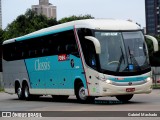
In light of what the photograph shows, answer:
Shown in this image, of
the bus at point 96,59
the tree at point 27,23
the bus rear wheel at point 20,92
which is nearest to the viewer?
the bus at point 96,59

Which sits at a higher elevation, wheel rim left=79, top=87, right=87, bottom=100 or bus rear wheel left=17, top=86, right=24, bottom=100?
wheel rim left=79, top=87, right=87, bottom=100

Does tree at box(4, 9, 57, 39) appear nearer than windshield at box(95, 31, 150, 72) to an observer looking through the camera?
No

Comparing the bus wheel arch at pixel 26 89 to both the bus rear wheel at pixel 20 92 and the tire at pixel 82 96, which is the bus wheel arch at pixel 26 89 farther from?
the tire at pixel 82 96

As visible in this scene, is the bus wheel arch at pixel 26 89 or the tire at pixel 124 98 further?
the bus wheel arch at pixel 26 89

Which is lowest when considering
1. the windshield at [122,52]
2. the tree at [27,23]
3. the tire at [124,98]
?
the tire at [124,98]

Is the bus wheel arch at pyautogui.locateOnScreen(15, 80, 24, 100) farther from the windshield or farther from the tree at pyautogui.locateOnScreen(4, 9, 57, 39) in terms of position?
the tree at pyautogui.locateOnScreen(4, 9, 57, 39)

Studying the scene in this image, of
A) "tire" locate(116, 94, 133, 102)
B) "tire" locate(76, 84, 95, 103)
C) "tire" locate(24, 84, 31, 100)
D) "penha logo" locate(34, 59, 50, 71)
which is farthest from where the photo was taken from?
"tire" locate(24, 84, 31, 100)

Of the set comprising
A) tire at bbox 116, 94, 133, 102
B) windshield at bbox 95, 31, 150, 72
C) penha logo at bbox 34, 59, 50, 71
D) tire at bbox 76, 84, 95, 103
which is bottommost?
tire at bbox 116, 94, 133, 102

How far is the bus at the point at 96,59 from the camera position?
20766 millimetres

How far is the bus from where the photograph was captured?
68.1ft

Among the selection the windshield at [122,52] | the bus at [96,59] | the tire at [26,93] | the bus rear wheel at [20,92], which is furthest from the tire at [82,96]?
the bus rear wheel at [20,92]

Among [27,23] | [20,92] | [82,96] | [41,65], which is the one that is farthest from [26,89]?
[27,23]

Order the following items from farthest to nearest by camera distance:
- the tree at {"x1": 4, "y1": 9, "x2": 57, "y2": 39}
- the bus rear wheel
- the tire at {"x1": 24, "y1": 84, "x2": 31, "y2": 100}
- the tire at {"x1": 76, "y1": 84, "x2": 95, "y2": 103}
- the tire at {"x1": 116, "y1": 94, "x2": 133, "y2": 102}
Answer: the tree at {"x1": 4, "y1": 9, "x2": 57, "y2": 39}, the bus rear wheel, the tire at {"x1": 24, "y1": 84, "x2": 31, "y2": 100}, the tire at {"x1": 116, "y1": 94, "x2": 133, "y2": 102}, the tire at {"x1": 76, "y1": 84, "x2": 95, "y2": 103}

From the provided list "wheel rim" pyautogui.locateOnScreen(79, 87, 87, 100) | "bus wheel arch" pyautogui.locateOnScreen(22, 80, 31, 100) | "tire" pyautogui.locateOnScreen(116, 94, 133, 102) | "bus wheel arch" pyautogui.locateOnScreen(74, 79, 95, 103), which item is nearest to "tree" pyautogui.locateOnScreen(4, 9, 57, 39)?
"bus wheel arch" pyautogui.locateOnScreen(22, 80, 31, 100)
